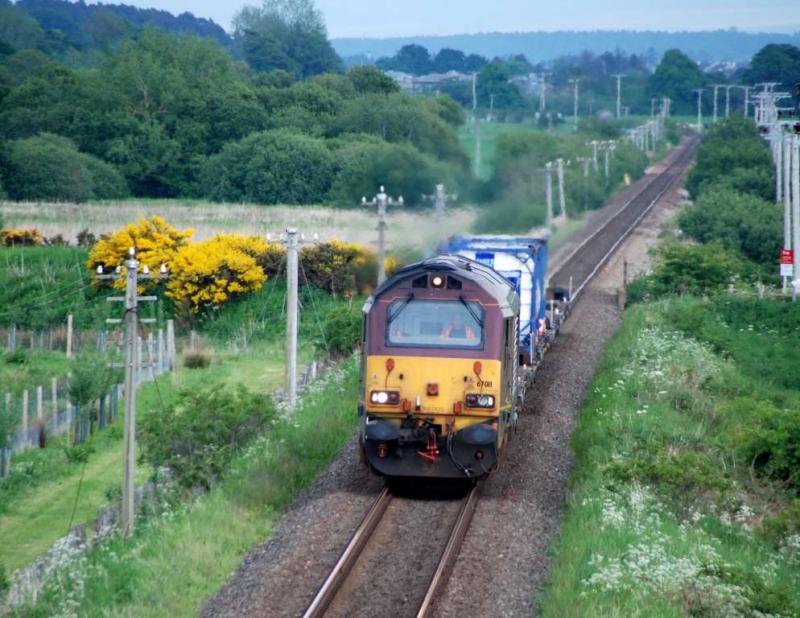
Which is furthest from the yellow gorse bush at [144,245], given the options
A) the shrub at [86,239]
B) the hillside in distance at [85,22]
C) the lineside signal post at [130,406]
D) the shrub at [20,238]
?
the hillside in distance at [85,22]

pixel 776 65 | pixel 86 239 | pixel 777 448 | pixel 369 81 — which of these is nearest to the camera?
pixel 777 448

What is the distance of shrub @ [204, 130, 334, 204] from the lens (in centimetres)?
5981

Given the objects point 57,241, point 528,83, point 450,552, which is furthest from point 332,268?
point 528,83

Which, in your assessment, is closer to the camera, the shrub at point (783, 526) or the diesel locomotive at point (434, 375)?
the diesel locomotive at point (434, 375)

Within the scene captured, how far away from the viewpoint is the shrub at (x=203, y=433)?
848 inches

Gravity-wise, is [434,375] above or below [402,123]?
below

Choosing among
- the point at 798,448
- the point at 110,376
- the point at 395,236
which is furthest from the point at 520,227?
the point at 798,448

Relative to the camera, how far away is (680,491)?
58.9 ft

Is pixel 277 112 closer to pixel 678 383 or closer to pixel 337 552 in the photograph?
pixel 678 383

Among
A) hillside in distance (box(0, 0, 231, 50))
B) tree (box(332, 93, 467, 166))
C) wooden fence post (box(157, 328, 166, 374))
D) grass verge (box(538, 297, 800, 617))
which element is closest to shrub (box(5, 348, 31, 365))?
wooden fence post (box(157, 328, 166, 374))

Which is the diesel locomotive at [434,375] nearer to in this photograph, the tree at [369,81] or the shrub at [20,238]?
the shrub at [20,238]

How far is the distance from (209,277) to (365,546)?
2708 centimetres

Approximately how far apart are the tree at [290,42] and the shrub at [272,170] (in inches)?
2133

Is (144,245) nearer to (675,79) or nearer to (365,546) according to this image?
(365,546)
